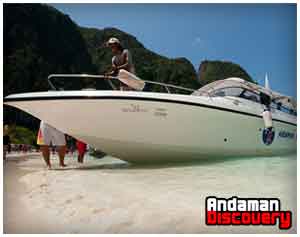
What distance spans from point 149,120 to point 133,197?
979 millimetres

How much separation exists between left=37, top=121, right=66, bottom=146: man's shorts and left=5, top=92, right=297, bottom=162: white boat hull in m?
0.34

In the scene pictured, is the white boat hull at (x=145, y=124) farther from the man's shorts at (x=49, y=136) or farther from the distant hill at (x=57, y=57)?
the distant hill at (x=57, y=57)

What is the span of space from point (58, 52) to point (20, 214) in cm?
1838

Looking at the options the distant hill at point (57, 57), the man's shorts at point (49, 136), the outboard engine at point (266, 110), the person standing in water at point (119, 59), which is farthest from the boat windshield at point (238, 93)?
the distant hill at point (57, 57)

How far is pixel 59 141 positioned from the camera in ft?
10.1

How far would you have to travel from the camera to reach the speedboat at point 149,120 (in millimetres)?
2619

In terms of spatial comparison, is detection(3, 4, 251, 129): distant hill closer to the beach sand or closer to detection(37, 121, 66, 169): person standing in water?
detection(37, 121, 66, 169): person standing in water

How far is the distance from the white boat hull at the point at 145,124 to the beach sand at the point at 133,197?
0.28 meters

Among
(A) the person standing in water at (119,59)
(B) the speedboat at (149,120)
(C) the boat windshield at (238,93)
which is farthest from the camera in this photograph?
(C) the boat windshield at (238,93)

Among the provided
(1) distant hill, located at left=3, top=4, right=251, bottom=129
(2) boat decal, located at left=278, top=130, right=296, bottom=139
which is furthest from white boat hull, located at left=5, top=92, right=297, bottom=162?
(1) distant hill, located at left=3, top=4, right=251, bottom=129

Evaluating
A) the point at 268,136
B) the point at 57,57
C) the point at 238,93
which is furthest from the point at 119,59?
the point at 57,57

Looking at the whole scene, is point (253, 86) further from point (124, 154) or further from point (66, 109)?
point (66, 109)

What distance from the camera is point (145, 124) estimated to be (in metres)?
2.74

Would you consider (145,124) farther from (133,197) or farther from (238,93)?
(238,93)
